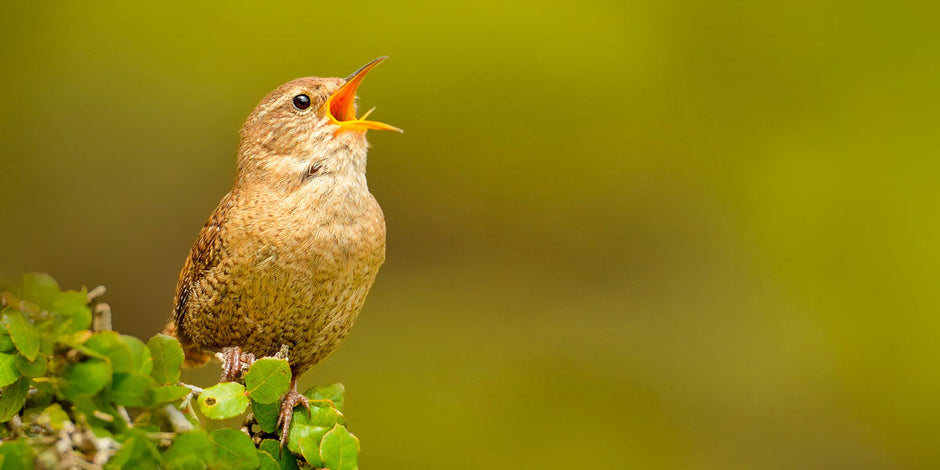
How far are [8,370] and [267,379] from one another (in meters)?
0.27

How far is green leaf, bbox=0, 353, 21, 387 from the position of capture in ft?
2.78

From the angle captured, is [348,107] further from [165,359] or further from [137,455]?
[137,455]

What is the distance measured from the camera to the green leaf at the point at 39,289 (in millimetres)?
879

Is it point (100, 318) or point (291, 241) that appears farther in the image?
point (291, 241)

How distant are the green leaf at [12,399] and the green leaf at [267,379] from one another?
0.23m

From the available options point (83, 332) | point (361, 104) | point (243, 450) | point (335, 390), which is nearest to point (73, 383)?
point (83, 332)

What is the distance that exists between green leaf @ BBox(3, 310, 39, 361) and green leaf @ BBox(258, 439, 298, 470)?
0.31 m

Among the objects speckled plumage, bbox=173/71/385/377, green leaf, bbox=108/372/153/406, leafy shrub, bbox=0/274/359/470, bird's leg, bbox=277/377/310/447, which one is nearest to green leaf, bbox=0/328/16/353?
leafy shrub, bbox=0/274/359/470

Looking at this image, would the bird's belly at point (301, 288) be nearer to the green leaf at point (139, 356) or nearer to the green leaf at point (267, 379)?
the green leaf at point (267, 379)

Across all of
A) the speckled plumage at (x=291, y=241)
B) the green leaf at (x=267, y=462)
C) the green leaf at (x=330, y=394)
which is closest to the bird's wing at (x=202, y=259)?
the speckled plumage at (x=291, y=241)

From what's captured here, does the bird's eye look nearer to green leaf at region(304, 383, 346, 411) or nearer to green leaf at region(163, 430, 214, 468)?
green leaf at region(304, 383, 346, 411)

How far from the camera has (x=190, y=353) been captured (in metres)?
1.55

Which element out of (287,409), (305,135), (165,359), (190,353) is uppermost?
(305,135)

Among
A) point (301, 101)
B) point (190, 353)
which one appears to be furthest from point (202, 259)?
point (301, 101)
